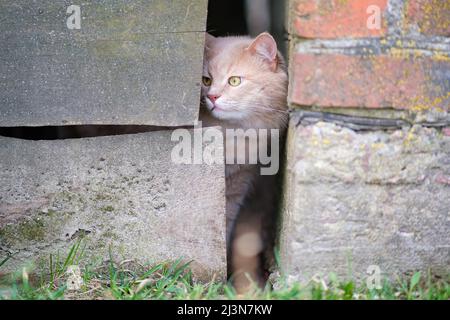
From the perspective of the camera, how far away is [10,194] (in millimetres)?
2314

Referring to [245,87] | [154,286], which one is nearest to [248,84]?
[245,87]

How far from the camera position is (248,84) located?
2.65 meters

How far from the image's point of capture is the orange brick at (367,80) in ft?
6.63

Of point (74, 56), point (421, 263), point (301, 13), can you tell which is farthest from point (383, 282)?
point (74, 56)

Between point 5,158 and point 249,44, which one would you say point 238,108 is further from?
point 5,158

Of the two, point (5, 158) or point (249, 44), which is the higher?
point (249, 44)

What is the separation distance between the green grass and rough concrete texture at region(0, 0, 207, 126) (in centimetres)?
61

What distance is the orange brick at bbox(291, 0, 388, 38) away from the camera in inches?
78.5

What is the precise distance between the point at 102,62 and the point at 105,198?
0.57 m
